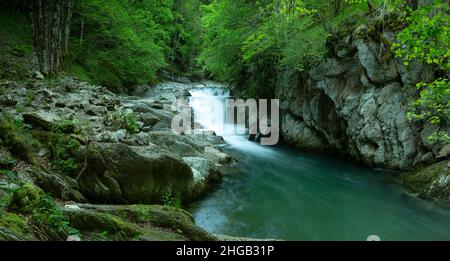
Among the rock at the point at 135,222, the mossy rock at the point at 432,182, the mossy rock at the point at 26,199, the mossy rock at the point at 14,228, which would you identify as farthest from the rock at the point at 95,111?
the mossy rock at the point at 432,182

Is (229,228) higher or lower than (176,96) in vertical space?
lower

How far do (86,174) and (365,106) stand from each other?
461 inches

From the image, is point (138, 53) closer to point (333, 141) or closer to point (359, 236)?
point (333, 141)

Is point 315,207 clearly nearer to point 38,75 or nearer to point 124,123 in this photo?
point 124,123

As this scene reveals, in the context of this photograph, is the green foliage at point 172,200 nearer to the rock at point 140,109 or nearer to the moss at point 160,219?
the moss at point 160,219

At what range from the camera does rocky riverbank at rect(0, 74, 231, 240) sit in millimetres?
3852

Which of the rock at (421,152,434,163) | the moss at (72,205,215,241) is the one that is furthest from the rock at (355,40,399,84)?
the moss at (72,205,215,241)

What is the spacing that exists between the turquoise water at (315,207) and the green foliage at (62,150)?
3.40 m

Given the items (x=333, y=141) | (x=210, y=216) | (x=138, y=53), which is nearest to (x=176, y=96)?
(x=138, y=53)

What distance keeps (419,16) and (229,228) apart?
19.9 feet

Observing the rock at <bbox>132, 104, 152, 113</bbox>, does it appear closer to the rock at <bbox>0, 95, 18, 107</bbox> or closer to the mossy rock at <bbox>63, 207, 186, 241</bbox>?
the rock at <bbox>0, 95, 18, 107</bbox>

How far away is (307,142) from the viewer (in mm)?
17781

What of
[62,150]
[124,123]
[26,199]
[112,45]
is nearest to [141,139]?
[124,123]

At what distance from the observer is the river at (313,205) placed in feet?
27.9
